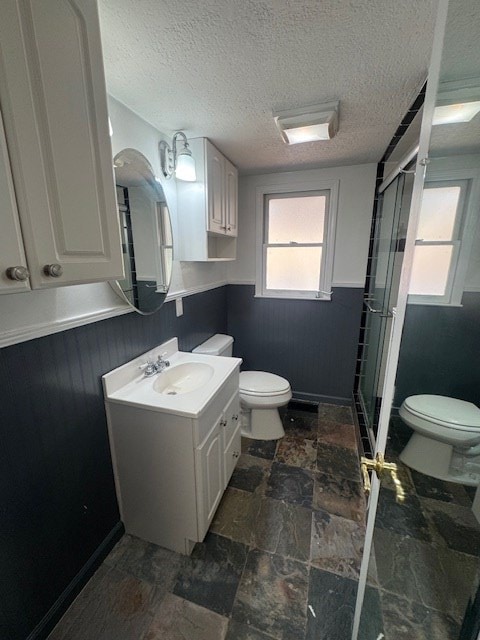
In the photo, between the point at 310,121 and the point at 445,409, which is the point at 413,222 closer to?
the point at 445,409

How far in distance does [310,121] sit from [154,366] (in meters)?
1.58

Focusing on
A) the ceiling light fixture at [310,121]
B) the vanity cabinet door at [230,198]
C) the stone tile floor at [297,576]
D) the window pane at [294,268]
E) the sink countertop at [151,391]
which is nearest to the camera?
the stone tile floor at [297,576]

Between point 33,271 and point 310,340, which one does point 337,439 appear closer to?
point 310,340

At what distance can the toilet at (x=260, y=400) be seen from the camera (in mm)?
2098

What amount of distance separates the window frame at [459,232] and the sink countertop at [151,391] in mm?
950

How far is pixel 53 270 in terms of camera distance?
0.66 metres

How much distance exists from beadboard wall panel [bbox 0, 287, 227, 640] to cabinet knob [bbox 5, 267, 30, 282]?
0.42 meters

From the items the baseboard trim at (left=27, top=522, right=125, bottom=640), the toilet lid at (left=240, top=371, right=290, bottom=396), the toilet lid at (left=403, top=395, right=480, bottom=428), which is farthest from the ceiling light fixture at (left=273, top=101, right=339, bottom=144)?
the baseboard trim at (left=27, top=522, right=125, bottom=640)

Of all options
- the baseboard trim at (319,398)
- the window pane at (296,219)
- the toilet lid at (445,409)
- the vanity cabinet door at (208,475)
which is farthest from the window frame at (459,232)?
the baseboard trim at (319,398)

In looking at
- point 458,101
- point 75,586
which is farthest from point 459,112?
point 75,586

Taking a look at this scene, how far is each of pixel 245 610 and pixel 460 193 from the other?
1.84 metres

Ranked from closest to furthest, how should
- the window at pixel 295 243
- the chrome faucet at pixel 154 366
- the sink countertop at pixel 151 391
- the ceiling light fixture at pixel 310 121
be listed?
1. the sink countertop at pixel 151 391
2. the ceiling light fixture at pixel 310 121
3. the chrome faucet at pixel 154 366
4. the window at pixel 295 243

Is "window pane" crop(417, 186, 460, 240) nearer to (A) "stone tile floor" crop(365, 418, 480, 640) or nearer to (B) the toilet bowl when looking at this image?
(A) "stone tile floor" crop(365, 418, 480, 640)

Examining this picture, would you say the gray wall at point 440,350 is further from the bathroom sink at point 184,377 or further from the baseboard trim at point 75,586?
the baseboard trim at point 75,586
